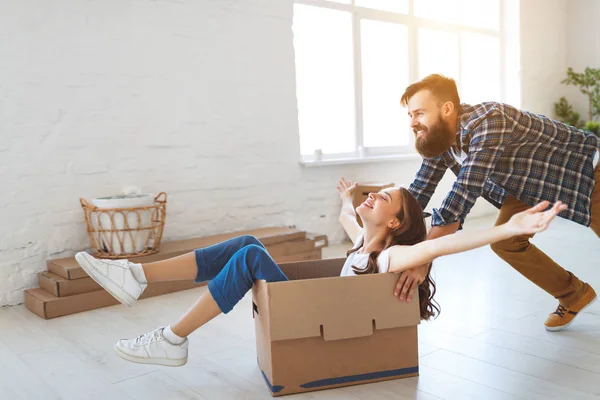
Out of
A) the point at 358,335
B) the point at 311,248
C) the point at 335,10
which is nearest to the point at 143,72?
the point at 311,248

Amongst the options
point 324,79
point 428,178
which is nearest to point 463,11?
point 324,79

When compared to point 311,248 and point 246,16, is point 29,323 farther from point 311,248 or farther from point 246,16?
→ point 246,16

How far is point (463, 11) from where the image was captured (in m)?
6.14

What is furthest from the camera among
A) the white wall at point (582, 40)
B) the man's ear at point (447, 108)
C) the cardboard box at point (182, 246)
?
the white wall at point (582, 40)

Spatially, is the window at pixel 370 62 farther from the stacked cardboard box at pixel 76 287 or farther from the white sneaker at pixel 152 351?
the white sneaker at pixel 152 351

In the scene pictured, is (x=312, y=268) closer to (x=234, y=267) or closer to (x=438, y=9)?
(x=234, y=267)

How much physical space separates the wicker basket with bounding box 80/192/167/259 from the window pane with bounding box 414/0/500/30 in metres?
3.56

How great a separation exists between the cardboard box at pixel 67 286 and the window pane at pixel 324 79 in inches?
84.1

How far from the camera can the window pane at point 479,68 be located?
6109mm

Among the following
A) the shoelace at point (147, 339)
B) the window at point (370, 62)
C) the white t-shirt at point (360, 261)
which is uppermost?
the window at point (370, 62)

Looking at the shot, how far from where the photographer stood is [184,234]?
3.84m

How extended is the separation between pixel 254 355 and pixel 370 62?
3483mm

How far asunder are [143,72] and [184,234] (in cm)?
104

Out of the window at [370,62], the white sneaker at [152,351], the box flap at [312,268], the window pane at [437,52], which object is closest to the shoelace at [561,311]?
the box flap at [312,268]
